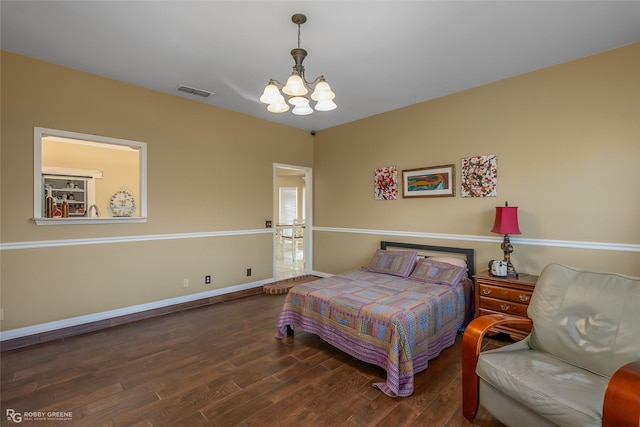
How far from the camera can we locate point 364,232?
15.9 ft

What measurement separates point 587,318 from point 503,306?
4.08 ft

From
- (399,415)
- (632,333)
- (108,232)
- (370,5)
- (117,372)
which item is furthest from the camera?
(108,232)

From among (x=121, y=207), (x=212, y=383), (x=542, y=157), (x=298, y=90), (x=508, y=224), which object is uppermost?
(x=298, y=90)

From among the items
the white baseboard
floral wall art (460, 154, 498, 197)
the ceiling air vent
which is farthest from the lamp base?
the ceiling air vent

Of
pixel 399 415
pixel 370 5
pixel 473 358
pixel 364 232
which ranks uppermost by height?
pixel 370 5

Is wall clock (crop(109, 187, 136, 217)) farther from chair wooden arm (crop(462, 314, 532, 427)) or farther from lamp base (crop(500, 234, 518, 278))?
lamp base (crop(500, 234, 518, 278))

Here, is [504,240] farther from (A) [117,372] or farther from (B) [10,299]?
(B) [10,299]

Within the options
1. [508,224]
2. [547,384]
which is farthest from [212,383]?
[508,224]

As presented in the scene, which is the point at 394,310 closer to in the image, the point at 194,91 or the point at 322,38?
the point at 322,38

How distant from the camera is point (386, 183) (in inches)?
177

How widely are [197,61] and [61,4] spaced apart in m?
1.06

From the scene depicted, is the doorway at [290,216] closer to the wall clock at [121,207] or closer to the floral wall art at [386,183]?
the floral wall art at [386,183]

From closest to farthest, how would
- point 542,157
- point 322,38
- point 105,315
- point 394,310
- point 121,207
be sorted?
point 394,310, point 322,38, point 542,157, point 105,315, point 121,207

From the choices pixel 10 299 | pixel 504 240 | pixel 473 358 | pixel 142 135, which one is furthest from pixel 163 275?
pixel 504 240
